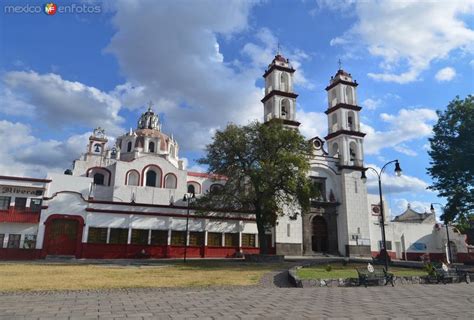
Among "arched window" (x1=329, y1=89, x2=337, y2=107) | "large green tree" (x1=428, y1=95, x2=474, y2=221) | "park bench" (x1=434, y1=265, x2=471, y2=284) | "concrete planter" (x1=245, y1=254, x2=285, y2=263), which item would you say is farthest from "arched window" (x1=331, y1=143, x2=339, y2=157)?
"park bench" (x1=434, y1=265, x2=471, y2=284)

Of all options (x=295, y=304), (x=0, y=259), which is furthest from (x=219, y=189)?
(x=295, y=304)

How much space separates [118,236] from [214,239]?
28.0 feet

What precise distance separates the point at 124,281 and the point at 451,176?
83.8 ft

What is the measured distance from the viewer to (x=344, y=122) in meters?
41.9

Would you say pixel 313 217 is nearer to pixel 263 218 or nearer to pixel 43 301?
pixel 263 218

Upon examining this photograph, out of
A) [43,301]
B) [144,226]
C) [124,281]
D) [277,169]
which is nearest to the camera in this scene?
[43,301]

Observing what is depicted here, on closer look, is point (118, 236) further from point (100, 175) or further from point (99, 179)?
point (100, 175)

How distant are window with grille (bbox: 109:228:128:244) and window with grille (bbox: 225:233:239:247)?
9.19m

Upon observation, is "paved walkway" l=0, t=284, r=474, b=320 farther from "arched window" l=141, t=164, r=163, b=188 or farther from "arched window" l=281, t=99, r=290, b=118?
"arched window" l=281, t=99, r=290, b=118

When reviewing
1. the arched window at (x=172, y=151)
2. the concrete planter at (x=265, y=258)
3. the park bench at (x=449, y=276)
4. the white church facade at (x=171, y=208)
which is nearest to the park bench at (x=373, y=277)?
the park bench at (x=449, y=276)

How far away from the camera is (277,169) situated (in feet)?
85.8

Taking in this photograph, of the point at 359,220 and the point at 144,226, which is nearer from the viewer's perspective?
the point at 144,226

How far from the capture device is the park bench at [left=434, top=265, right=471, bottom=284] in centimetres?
1566

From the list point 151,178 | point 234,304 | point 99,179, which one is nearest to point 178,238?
point 151,178
